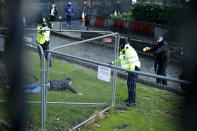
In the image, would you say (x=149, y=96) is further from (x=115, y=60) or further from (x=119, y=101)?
(x=115, y=60)

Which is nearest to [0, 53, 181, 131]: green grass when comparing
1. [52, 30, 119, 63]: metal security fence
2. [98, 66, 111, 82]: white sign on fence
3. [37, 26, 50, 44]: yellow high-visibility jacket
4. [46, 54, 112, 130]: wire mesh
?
[46, 54, 112, 130]: wire mesh

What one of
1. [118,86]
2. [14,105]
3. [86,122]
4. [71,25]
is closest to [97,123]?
[86,122]

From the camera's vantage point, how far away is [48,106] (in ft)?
16.4

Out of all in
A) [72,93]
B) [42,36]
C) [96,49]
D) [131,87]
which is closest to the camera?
[131,87]

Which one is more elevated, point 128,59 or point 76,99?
point 128,59

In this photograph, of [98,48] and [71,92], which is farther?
[98,48]

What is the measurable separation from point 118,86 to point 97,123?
0.82 metres

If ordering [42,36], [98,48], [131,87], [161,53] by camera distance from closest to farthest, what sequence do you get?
Result: [131,87]
[98,48]
[42,36]
[161,53]

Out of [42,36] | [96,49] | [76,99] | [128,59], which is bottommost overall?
[76,99]

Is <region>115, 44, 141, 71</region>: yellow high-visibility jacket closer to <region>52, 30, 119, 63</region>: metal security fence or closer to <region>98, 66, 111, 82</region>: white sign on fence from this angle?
<region>52, 30, 119, 63</region>: metal security fence

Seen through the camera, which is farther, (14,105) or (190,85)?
(14,105)

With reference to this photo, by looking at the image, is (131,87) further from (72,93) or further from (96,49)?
(96,49)

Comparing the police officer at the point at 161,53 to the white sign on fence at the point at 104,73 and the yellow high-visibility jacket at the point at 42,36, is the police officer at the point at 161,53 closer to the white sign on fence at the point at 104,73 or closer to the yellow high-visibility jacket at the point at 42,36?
the yellow high-visibility jacket at the point at 42,36

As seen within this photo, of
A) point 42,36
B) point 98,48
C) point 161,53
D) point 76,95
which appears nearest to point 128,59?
point 98,48
